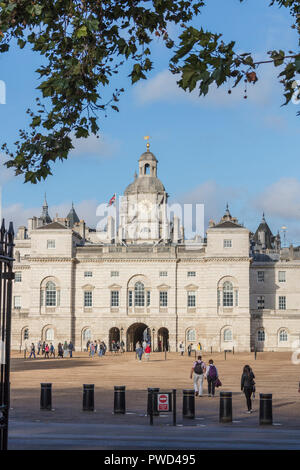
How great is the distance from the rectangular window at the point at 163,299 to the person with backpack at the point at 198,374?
167 ft

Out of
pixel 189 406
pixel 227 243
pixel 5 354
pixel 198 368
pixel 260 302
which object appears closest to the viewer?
pixel 5 354

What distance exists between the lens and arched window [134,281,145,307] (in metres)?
78.6

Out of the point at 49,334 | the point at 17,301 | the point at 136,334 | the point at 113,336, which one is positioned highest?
the point at 17,301

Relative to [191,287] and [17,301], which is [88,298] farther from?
[17,301]

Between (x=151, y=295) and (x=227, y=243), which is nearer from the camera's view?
(x=227, y=243)

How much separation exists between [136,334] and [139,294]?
6.45m

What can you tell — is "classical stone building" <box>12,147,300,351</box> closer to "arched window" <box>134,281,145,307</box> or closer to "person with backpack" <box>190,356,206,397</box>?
"arched window" <box>134,281,145,307</box>

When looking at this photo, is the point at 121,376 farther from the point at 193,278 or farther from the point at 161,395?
the point at 193,278

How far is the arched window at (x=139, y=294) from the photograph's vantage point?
7856cm

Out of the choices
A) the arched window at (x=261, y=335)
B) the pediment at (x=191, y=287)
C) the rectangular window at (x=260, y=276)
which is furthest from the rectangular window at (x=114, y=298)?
the rectangular window at (x=260, y=276)

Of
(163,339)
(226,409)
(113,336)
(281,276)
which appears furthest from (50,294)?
(226,409)

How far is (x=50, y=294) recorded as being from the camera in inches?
3103

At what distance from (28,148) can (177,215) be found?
308ft

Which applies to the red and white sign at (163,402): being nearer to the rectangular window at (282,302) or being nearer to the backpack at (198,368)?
the backpack at (198,368)
